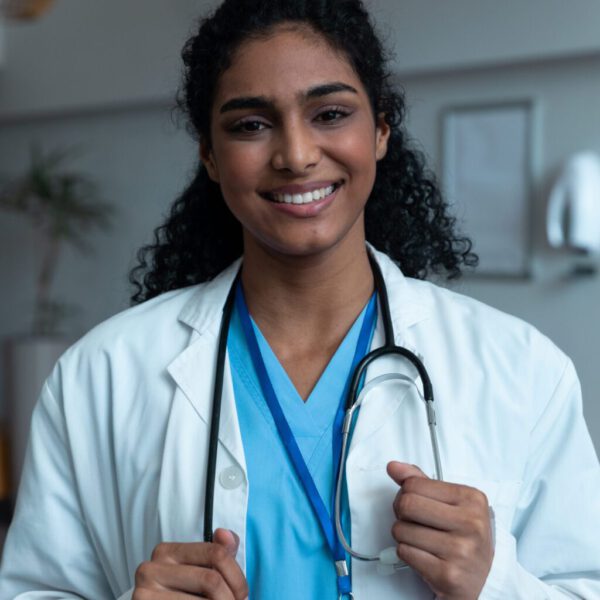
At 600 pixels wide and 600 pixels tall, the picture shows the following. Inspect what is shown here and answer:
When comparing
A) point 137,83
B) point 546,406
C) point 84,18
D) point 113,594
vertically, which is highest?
point 84,18

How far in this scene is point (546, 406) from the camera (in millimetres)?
1181

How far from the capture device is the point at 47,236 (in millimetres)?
4676

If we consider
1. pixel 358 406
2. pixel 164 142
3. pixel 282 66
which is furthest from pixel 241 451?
pixel 164 142

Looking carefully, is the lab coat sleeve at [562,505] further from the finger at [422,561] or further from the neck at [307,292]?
the neck at [307,292]

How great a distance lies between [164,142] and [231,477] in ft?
10.7

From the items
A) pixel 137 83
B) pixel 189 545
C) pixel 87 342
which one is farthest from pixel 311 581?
pixel 137 83

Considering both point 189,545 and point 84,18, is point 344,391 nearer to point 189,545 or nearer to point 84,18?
point 189,545

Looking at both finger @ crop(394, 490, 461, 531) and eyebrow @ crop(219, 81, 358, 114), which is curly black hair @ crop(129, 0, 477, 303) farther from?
finger @ crop(394, 490, 461, 531)

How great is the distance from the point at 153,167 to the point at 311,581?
3.40m

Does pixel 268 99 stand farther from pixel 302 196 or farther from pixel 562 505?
pixel 562 505

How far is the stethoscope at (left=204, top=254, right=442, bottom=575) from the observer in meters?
1.07

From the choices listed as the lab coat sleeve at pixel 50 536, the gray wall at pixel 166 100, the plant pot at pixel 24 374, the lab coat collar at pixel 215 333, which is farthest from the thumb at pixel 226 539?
the plant pot at pixel 24 374

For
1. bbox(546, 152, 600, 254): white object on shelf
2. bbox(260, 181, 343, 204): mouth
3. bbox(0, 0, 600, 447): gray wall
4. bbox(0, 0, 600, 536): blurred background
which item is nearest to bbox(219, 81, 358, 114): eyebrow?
bbox(260, 181, 343, 204): mouth

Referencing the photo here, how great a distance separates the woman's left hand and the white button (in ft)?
0.68
